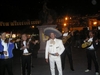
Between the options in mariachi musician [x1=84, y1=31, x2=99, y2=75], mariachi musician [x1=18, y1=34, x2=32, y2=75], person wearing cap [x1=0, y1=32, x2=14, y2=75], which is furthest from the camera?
mariachi musician [x1=84, y1=31, x2=99, y2=75]

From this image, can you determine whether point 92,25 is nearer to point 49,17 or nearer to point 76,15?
point 76,15

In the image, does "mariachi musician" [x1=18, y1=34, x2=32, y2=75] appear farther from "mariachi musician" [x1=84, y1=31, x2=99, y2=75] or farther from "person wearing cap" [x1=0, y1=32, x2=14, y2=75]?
"mariachi musician" [x1=84, y1=31, x2=99, y2=75]

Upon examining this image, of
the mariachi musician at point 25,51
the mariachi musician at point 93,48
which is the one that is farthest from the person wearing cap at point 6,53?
the mariachi musician at point 93,48

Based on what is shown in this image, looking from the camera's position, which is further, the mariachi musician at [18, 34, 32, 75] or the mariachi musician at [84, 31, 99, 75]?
the mariachi musician at [84, 31, 99, 75]

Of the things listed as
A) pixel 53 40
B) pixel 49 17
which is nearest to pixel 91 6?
pixel 49 17

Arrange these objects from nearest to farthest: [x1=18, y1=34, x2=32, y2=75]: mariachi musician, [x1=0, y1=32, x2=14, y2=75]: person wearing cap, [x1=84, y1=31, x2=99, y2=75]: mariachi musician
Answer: [x1=0, y1=32, x2=14, y2=75]: person wearing cap, [x1=18, y1=34, x2=32, y2=75]: mariachi musician, [x1=84, y1=31, x2=99, y2=75]: mariachi musician

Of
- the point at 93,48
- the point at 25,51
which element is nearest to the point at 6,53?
the point at 25,51

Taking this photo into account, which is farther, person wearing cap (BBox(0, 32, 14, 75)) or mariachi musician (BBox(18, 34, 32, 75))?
mariachi musician (BBox(18, 34, 32, 75))

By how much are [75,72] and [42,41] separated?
6.63 metres

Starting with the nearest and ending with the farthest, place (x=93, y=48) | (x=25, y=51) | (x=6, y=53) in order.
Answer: (x=6, y=53) < (x=25, y=51) < (x=93, y=48)

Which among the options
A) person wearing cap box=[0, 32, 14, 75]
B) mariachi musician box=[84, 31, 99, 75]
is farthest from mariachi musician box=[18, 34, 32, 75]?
mariachi musician box=[84, 31, 99, 75]

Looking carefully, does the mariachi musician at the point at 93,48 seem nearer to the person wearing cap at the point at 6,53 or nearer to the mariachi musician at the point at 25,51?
the mariachi musician at the point at 25,51

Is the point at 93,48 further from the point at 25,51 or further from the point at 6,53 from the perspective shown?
the point at 6,53

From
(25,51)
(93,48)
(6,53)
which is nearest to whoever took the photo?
(6,53)
